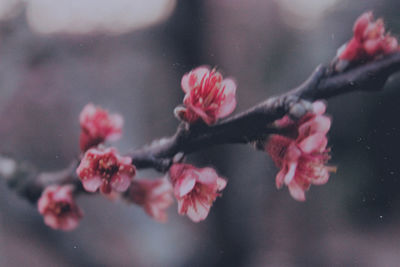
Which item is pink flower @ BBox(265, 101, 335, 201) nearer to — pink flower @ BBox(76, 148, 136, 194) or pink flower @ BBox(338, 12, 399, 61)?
pink flower @ BBox(338, 12, 399, 61)

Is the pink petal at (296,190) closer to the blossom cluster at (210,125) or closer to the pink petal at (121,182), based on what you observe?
the blossom cluster at (210,125)

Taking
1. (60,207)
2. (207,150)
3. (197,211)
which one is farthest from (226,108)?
(207,150)

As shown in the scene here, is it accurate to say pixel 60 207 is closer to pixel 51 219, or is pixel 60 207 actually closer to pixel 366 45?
pixel 51 219

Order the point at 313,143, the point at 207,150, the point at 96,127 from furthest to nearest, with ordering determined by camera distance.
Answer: the point at 207,150 → the point at 96,127 → the point at 313,143

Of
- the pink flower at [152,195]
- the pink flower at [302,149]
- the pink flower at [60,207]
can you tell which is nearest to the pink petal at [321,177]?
the pink flower at [302,149]

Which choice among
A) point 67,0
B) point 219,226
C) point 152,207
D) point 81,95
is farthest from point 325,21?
point 81,95

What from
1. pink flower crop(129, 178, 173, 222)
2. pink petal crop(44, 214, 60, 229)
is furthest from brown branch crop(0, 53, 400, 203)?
pink petal crop(44, 214, 60, 229)
